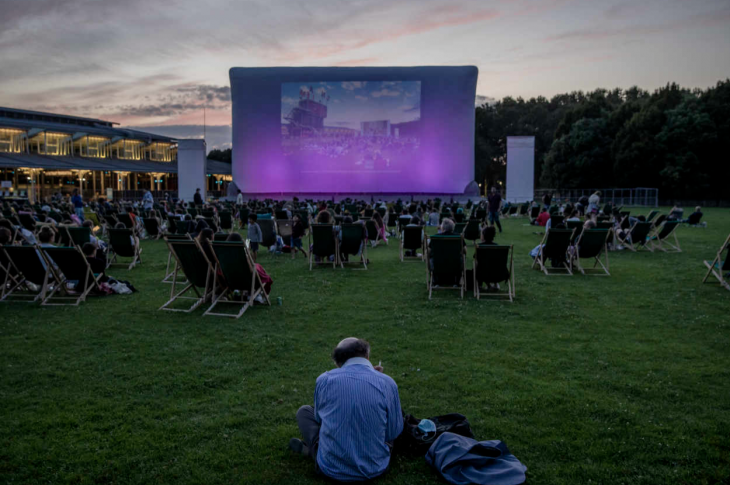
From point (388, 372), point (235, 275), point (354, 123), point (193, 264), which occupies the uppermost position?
point (354, 123)

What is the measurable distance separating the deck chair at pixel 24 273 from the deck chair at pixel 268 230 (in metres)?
4.36

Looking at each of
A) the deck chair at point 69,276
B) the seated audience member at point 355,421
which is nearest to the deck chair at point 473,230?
the deck chair at point 69,276

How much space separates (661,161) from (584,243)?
31.6 meters

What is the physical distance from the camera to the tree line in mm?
32781

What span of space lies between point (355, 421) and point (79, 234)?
7.57 meters

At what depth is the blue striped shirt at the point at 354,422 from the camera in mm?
2248

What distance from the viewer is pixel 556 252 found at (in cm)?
792

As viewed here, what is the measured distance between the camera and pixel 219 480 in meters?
2.38

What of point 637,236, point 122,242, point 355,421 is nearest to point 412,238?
point 637,236

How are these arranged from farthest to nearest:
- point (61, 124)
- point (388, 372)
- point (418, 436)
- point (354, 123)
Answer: point (61, 124) < point (354, 123) < point (388, 372) < point (418, 436)

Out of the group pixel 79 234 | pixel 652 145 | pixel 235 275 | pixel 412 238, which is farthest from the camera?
pixel 652 145

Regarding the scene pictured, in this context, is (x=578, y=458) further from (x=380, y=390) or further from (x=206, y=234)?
→ (x=206, y=234)

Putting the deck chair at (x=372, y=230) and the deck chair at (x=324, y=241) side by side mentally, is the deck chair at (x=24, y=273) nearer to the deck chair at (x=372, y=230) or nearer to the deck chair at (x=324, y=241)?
the deck chair at (x=324, y=241)

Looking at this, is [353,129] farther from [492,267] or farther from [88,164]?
[492,267]
